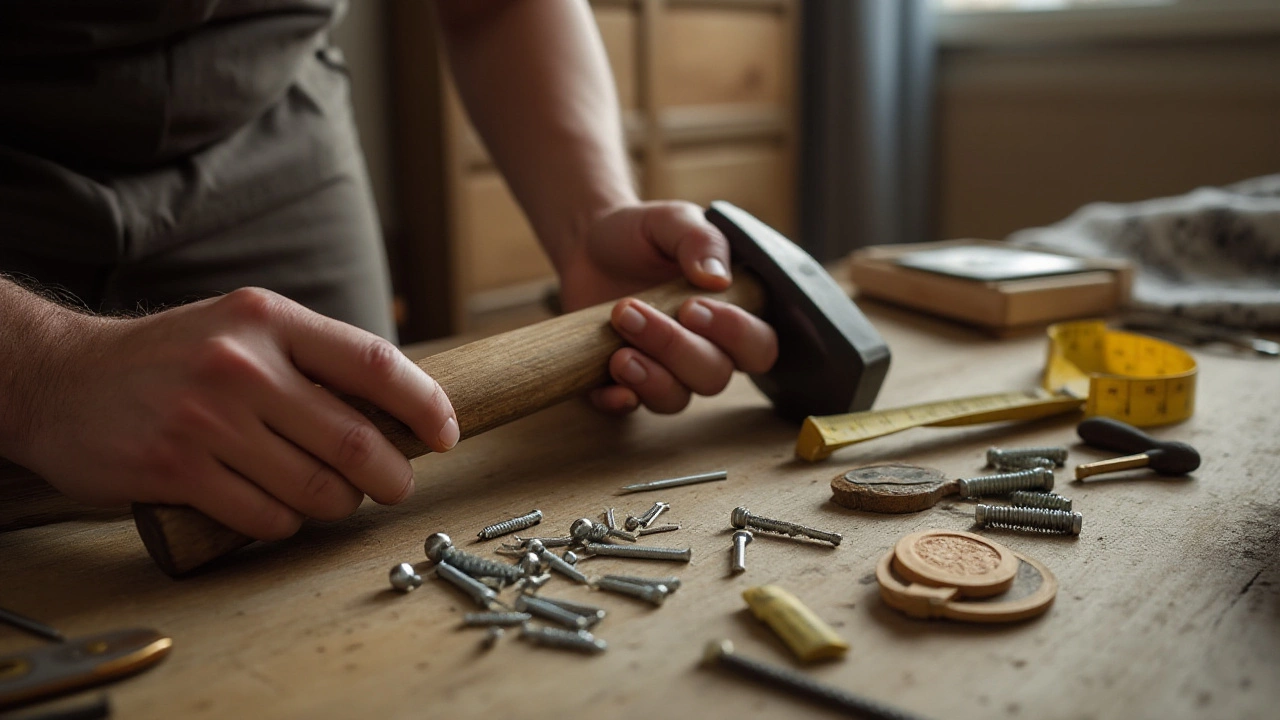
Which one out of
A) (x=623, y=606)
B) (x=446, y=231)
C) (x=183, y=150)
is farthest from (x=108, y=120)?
(x=446, y=231)

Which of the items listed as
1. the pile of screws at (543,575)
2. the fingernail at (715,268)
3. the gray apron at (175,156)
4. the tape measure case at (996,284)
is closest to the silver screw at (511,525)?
the pile of screws at (543,575)

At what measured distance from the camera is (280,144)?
131 cm

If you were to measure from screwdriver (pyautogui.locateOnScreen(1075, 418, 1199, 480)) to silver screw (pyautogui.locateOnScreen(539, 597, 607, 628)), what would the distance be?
0.50m

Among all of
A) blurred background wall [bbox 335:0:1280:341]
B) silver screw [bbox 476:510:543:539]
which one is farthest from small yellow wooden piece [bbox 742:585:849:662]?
blurred background wall [bbox 335:0:1280:341]

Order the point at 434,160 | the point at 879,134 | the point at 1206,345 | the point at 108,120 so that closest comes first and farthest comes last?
the point at 108,120 → the point at 1206,345 → the point at 434,160 → the point at 879,134

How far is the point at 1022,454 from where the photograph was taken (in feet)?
3.19

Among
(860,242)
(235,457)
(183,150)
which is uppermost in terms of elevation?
(183,150)

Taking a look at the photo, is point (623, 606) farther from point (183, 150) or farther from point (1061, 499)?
point (183, 150)

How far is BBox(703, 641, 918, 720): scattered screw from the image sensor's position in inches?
22.3

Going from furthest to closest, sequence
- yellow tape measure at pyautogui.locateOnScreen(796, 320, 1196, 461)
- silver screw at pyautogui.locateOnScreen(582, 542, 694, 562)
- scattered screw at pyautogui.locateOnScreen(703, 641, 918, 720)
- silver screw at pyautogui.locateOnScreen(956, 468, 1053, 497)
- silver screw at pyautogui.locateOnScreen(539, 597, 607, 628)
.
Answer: yellow tape measure at pyautogui.locateOnScreen(796, 320, 1196, 461)
silver screw at pyautogui.locateOnScreen(956, 468, 1053, 497)
silver screw at pyautogui.locateOnScreen(582, 542, 694, 562)
silver screw at pyautogui.locateOnScreen(539, 597, 607, 628)
scattered screw at pyautogui.locateOnScreen(703, 641, 918, 720)

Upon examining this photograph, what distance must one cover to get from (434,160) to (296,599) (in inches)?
85.2

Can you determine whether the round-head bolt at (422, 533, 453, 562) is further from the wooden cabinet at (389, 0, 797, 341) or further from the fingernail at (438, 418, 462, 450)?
the wooden cabinet at (389, 0, 797, 341)

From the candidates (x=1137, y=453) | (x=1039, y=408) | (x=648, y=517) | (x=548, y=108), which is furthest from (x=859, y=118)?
(x=648, y=517)

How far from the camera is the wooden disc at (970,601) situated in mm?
662
